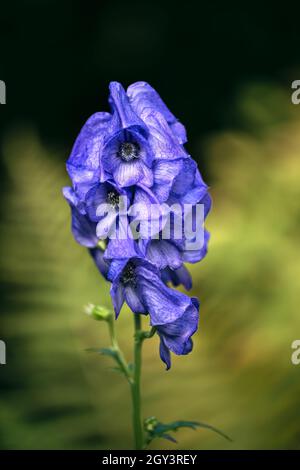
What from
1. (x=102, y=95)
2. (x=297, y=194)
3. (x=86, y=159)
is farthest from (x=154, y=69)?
(x=86, y=159)

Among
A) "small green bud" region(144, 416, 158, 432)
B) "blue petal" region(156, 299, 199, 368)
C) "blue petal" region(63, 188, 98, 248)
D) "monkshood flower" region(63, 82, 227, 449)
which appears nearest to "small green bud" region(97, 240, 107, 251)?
"blue petal" region(63, 188, 98, 248)

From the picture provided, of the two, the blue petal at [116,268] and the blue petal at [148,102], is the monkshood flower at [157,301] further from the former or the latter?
the blue petal at [148,102]

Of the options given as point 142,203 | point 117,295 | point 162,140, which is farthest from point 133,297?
point 162,140

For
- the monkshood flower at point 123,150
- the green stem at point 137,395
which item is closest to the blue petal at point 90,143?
the monkshood flower at point 123,150

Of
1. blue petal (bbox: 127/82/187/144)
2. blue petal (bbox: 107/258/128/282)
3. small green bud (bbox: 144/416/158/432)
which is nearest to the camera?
blue petal (bbox: 107/258/128/282)

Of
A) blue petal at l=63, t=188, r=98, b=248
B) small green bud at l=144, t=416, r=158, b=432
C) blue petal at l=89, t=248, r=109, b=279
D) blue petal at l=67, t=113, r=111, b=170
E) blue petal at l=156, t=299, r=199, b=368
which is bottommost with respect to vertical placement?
small green bud at l=144, t=416, r=158, b=432

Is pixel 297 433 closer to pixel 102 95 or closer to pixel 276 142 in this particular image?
pixel 276 142

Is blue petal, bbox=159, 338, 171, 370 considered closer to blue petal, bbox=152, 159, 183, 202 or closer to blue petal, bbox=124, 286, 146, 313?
blue petal, bbox=124, 286, 146, 313

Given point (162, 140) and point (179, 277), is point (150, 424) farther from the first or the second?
point (162, 140)
